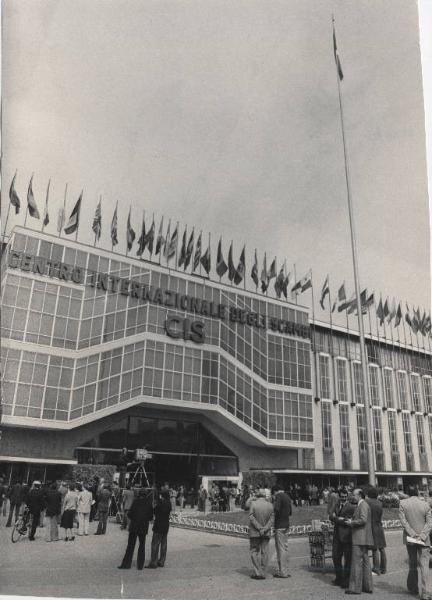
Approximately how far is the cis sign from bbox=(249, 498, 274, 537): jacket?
24259 mm

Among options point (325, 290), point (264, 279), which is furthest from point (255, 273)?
point (325, 290)

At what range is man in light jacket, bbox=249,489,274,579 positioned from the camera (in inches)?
369

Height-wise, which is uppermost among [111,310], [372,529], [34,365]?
[111,310]

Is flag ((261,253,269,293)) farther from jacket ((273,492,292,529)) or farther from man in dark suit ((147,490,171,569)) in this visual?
man in dark suit ((147,490,171,569))

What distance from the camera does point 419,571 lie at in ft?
26.1

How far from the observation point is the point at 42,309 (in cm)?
2897

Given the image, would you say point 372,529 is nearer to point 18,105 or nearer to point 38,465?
point 18,105

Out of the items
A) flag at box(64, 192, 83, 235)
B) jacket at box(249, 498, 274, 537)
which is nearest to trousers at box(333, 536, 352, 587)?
jacket at box(249, 498, 274, 537)

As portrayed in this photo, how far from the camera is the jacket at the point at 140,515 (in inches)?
384

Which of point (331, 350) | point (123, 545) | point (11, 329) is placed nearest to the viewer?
point (123, 545)

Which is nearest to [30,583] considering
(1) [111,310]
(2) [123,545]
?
(2) [123,545]

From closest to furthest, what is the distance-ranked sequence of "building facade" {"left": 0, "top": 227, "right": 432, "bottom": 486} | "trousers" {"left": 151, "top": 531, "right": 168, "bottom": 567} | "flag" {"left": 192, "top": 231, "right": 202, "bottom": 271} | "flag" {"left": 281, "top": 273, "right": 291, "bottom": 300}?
"trousers" {"left": 151, "top": 531, "right": 168, "bottom": 567} < "building facade" {"left": 0, "top": 227, "right": 432, "bottom": 486} < "flag" {"left": 192, "top": 231, "right": 202, "bottom": 271} < "flag" {"left": 281, "top": 273, "right": 291, "bottom": 300}

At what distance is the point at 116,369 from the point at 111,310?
3.94 meters

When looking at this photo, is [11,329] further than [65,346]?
No
